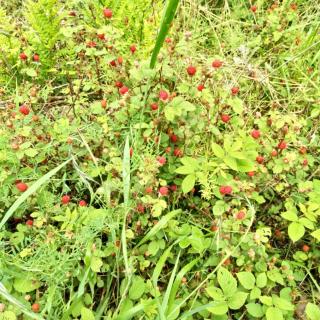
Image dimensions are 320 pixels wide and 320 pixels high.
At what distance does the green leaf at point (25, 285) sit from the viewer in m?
1.65

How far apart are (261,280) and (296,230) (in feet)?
0.84

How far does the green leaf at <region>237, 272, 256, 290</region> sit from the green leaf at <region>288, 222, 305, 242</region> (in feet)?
0.77

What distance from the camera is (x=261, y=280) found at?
175 centimetres

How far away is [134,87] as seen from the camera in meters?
2.00

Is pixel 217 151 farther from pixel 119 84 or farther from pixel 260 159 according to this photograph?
pixel 119 84

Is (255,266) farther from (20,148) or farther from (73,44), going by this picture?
(73,44)

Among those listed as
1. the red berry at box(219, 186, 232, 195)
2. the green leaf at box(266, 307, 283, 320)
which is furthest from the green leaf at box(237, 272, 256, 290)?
the red berry at box(219, 186, 232, 195)

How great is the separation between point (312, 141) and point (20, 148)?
141 cm

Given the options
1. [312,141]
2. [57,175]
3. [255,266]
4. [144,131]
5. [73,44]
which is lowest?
[255,266]

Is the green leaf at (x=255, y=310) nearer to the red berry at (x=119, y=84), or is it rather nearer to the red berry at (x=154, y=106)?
the red berry at (x=154, y=106)

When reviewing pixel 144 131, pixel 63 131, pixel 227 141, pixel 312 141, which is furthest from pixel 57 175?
pixel 312 141

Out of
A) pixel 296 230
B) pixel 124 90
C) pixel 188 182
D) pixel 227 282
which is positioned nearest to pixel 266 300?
pixel 227 282

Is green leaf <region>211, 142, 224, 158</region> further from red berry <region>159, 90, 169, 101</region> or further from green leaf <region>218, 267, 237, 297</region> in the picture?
green leaf <region>218, 267, 237, 297</region>

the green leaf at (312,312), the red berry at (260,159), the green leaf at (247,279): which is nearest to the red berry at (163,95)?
the red berry at (260,159)
